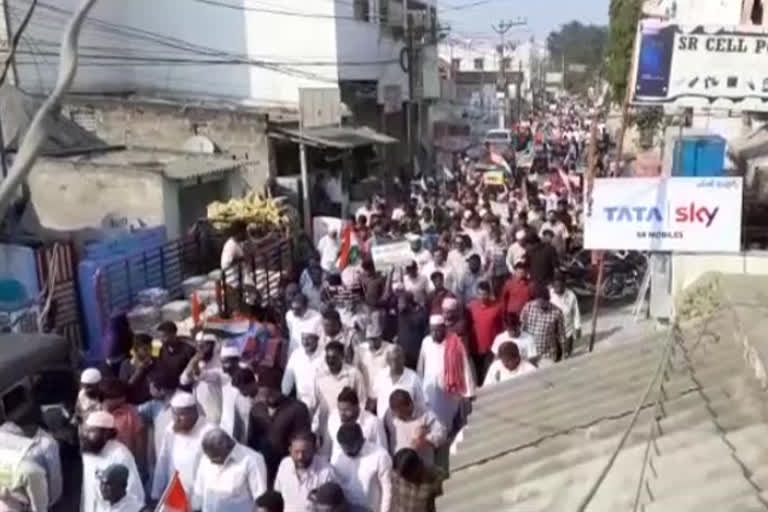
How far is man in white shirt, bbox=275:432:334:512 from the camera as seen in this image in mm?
6301

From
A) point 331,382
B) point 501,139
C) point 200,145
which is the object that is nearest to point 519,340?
point 331,382

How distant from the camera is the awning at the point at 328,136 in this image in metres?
23.8

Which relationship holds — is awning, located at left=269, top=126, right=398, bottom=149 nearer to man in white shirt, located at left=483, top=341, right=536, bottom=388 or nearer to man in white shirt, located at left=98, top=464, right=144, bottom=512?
man in white shirt, located at left=483, top=341, right=536, bottom=388

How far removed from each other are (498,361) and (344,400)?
5.41 feet

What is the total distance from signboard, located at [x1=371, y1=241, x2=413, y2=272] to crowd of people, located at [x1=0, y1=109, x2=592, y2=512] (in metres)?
0.08

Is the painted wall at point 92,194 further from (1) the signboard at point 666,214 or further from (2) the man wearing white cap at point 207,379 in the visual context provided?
(1) the signboard at point 666,214

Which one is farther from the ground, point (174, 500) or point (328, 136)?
point (328, 136)

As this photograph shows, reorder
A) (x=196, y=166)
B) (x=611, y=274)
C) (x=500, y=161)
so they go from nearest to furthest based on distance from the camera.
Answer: (x=611, y=274), (x=196, y=166), (x=500, y=161)

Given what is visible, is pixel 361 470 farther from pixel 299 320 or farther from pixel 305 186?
pixel 305 186

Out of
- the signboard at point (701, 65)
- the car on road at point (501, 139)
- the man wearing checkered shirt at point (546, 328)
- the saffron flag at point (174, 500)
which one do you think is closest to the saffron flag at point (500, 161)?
the car on road at point (501, 139)

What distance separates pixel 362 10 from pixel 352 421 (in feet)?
94.2

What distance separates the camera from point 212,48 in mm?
33344

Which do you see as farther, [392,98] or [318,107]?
[392,98]

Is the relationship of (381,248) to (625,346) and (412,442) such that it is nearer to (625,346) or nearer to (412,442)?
(412,442)
